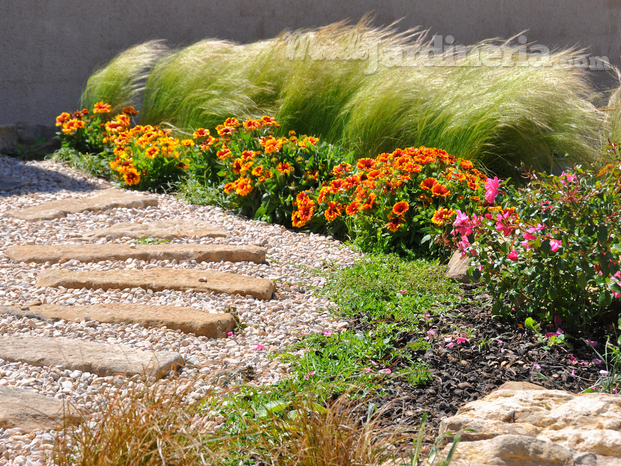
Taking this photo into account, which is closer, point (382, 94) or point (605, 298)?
point (605, 298)

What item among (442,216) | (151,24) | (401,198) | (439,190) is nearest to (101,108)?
(151,24)

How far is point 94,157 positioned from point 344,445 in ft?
15.2

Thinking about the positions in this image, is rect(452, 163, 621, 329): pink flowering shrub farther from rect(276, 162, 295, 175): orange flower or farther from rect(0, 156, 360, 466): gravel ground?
rect(276, 162, 295, 175): orange flower

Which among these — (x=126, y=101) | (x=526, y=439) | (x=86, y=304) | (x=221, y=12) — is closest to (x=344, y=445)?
(x=526, y=439)

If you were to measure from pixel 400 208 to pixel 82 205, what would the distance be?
2285mm

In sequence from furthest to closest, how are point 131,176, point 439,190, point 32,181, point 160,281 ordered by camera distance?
point 32,181 < point 131,176 < point 439,190 < point 160,281

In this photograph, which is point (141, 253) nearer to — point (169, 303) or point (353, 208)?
point (169, 303)

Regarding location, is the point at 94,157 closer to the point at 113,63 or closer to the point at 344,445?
the point at 113,63

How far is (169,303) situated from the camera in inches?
99.4

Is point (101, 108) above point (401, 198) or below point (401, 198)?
above

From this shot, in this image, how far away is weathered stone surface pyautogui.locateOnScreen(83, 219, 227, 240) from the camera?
3.45 meters

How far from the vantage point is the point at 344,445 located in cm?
134

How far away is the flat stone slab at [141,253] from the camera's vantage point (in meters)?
3.02

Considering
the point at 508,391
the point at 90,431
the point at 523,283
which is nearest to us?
the point at 90,431
